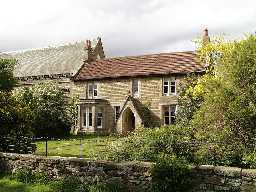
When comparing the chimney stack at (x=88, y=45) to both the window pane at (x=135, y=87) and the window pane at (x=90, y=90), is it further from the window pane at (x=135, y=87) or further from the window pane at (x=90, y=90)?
the window pane at (x=135, y=87)

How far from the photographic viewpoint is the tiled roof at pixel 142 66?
42844 millimetres

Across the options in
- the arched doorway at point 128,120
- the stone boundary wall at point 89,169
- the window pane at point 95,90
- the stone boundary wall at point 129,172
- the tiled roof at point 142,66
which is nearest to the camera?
the stone boundary wall at point 129,172

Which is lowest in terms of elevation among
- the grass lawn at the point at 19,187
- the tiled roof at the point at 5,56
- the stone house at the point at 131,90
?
the grass lawn at the point at 19,187

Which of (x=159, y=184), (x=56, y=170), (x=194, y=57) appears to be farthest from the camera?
(x=194, y=57)

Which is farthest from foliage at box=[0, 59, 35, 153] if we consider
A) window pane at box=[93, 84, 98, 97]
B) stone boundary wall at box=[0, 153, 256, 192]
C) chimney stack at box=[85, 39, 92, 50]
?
chimney stack at box=[85, 39, 92, 50]

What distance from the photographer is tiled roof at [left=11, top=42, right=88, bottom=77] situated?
54.5 meters

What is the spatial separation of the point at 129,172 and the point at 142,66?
1360 inches

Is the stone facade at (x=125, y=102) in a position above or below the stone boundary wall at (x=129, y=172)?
above

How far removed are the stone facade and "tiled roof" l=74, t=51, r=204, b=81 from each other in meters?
0.68

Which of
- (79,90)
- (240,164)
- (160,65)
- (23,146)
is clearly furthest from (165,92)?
(240,164)

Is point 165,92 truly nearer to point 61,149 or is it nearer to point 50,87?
point 50,87

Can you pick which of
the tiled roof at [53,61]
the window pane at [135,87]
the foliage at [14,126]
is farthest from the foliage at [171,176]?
the tiled roof at [53,61]

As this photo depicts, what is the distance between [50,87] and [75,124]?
5845 mm

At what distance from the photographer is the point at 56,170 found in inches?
538
